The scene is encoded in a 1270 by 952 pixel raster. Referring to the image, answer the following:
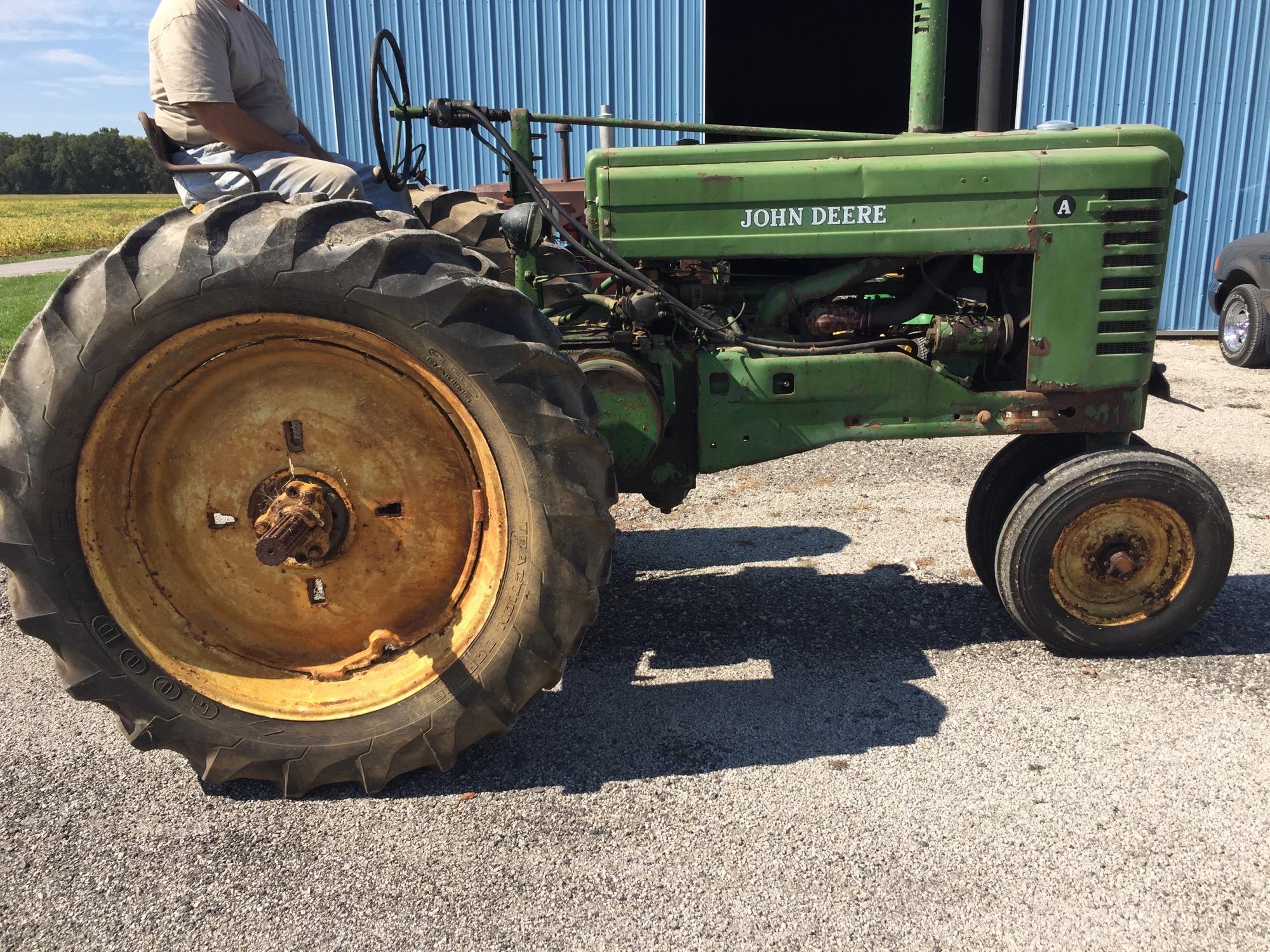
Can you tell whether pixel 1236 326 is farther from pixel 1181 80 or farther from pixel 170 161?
pixel 170 161

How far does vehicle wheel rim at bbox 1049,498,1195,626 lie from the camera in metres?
2.97

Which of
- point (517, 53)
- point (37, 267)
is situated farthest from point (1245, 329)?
point (37, 267)

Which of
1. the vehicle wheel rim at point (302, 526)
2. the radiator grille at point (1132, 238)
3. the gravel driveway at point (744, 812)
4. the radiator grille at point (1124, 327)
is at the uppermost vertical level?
the radiator grille at point (1132, 238)

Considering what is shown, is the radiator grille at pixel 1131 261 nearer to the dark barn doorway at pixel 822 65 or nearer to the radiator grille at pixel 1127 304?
the radiator grille at pixel 1127 304

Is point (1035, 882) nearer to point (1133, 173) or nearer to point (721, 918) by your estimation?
point (721, 918)

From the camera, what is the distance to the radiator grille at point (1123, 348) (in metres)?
3.03

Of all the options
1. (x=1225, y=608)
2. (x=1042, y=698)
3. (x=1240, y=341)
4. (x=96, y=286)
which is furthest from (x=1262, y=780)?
(x=1240, y=341)

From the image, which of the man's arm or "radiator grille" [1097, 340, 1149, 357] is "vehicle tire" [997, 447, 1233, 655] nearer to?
"radiator grille" [1097, 340, 1149, 357]

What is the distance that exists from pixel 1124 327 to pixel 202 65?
306cm

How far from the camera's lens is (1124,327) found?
119 inches

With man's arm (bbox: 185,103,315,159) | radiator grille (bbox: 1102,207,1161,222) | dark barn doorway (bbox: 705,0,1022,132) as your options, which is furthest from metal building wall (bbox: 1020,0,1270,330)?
man's arm (bbox: 185,103,315,159)

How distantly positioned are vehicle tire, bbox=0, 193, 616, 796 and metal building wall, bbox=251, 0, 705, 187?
7347 millimetres

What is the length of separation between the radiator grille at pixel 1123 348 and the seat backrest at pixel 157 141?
301 cm

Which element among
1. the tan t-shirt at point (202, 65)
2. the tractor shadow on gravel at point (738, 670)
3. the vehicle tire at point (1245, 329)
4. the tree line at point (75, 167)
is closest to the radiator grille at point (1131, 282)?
the tractor shadow on gravel at point (738, 670)
